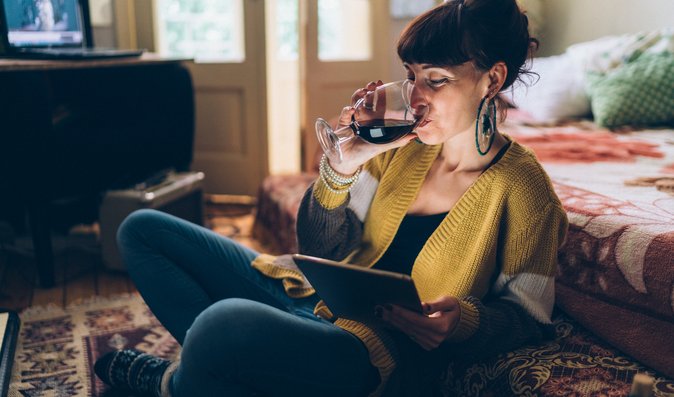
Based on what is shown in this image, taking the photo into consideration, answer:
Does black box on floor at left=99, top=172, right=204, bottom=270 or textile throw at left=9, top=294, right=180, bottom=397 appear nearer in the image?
textile throw at left=9, top=294, right=180, bottom=397

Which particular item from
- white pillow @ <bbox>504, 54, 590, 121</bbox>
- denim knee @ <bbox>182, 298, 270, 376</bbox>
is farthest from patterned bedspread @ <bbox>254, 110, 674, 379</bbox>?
white pillow @ <bbox>504, 54, 590, 121</bbox>

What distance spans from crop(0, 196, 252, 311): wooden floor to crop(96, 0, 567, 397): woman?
30.9 inches

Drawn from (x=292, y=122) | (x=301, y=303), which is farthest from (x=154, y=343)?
(x=292, y=122)

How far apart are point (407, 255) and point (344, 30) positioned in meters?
2.37

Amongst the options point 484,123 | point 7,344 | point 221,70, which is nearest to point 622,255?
point 484,123

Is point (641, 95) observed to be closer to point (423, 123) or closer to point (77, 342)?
point (423, 123)

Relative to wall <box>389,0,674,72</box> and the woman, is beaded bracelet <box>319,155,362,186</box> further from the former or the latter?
wall <box>389,0,674,72</box>

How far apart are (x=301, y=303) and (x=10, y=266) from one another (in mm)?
1436

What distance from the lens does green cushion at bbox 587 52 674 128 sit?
87.7 inches

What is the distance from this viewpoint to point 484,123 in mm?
1051

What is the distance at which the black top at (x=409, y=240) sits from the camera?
3.61 ft

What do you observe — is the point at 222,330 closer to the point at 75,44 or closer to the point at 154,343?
the point at 154,343

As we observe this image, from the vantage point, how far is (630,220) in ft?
3.70

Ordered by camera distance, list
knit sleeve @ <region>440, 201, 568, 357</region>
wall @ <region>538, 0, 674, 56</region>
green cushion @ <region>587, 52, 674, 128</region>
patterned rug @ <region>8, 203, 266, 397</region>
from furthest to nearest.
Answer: wall @ <region>538, 0, 674, 56</region> < green cushion @ <region>587, 52, 674, 128</region> < patterned rug @ <region>8, 203, 266, 397</region> < knit sleeve @ <region>440, 201, 568, 357</region>
